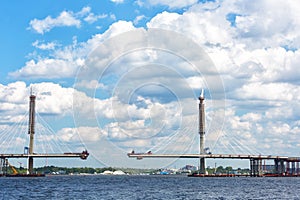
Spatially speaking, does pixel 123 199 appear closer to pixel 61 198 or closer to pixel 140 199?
pixel 140 199

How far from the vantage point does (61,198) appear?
94.3 metres

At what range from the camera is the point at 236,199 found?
92562mm

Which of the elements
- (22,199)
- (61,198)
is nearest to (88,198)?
(61,198)

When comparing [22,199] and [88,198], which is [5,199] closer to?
[22,199]

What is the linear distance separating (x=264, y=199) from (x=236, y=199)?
506cm

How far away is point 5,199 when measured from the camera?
9369 cm

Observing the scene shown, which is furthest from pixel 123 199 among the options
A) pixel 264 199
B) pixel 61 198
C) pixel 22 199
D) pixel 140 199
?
pixel 264 199

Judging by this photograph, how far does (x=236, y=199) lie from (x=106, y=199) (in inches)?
803

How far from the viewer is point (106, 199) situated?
9162cm

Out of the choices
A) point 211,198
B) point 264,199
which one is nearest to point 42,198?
point 211,198

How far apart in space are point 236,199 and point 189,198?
753 cm

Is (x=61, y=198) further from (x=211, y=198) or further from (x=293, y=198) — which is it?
(x=293, y=198)

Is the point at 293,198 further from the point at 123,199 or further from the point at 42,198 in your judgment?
the point at 42,198

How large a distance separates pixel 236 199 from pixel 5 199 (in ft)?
120
